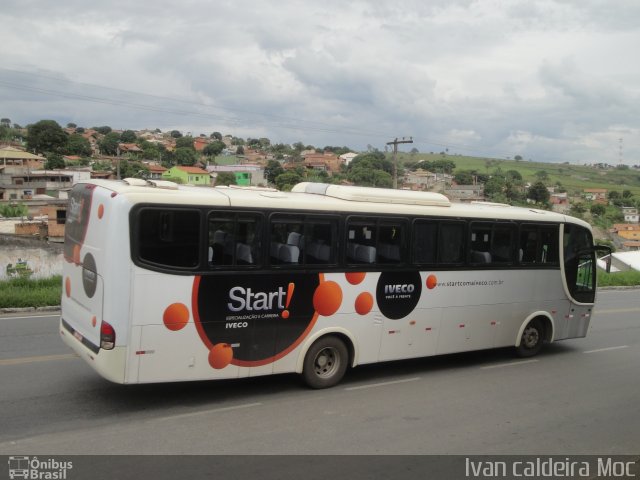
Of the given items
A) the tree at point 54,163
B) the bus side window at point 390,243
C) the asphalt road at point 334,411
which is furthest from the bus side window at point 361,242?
the tree at point 54,163

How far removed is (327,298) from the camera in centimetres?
873

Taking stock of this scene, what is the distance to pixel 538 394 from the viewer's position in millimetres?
9242

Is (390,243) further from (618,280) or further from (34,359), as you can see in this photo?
(618,280)

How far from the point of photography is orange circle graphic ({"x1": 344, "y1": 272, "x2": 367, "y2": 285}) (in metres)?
8.94

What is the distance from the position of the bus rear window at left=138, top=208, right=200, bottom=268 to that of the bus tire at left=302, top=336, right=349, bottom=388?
7.53ft

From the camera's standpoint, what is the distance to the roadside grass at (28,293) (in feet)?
47.6

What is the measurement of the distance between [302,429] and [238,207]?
297cm

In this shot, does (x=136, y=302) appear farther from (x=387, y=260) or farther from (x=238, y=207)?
(x=387, y=260)

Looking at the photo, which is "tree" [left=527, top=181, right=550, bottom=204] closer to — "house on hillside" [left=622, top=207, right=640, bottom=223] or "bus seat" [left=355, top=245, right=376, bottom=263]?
"house on hillside" [left=622, top=207, right=640, bottom=223]

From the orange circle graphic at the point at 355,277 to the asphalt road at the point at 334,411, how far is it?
1.63m

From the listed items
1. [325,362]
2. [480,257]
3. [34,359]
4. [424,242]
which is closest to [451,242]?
[424,242]

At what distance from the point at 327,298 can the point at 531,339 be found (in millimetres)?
5140
